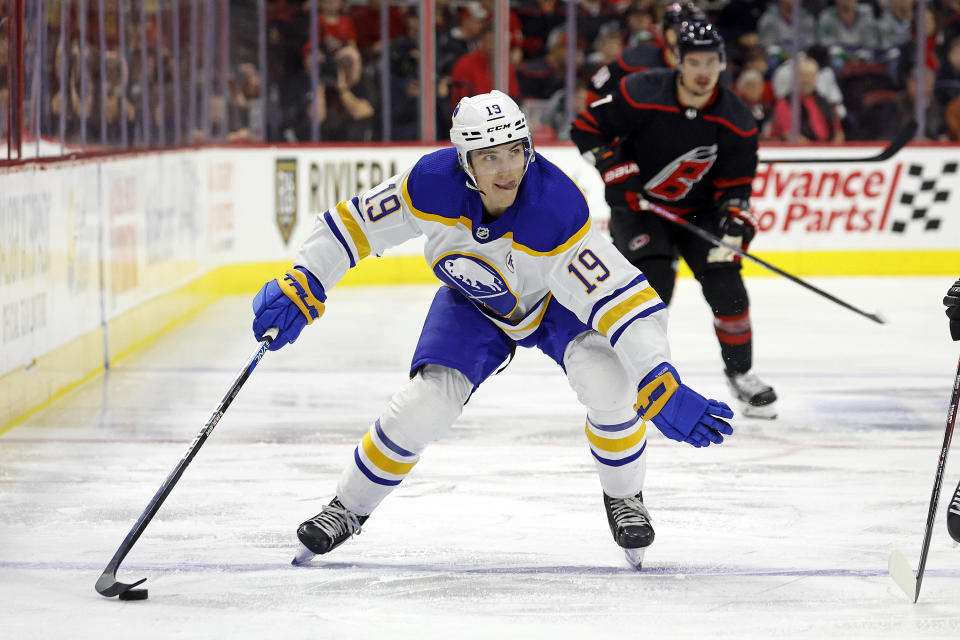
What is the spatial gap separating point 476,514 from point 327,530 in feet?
2.06

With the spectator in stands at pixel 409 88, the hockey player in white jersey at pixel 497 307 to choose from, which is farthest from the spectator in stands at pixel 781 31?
the hockey player in white jersey at pixel 497 307

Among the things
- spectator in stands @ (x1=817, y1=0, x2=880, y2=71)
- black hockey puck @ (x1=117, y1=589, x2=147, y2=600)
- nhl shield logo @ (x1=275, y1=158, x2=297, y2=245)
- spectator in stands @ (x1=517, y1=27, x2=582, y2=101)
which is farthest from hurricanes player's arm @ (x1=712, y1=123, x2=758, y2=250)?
spectator in stands @ (x1=817, y1=0, x2=880, y2=71)

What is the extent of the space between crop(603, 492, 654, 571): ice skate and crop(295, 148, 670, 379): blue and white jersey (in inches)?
15.8

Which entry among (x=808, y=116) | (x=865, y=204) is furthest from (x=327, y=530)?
(x=808, y=116)

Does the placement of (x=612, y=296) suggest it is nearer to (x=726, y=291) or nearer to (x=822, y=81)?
(x=726, y=291)

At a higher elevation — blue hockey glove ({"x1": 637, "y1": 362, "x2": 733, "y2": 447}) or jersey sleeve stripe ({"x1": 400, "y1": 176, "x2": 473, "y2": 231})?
jersey sleeve stripe ({"x1": 400, "y1": 176, "x2": 473, "y2": 231})

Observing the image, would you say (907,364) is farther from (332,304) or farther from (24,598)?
(24,598)

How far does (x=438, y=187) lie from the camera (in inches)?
120

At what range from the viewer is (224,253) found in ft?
29.9

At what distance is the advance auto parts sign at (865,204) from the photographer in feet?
32.9

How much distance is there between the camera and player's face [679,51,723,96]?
489cm

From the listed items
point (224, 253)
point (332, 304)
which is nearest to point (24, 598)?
point (332, 304)

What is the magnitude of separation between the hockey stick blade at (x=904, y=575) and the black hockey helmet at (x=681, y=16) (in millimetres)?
2402

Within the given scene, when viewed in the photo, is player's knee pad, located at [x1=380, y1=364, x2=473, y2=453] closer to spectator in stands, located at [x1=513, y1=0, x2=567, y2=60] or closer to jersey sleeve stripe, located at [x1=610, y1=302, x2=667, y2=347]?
jersey sleeve stripe, located at [x1=610, y1=302, x2=667, y2=347]
